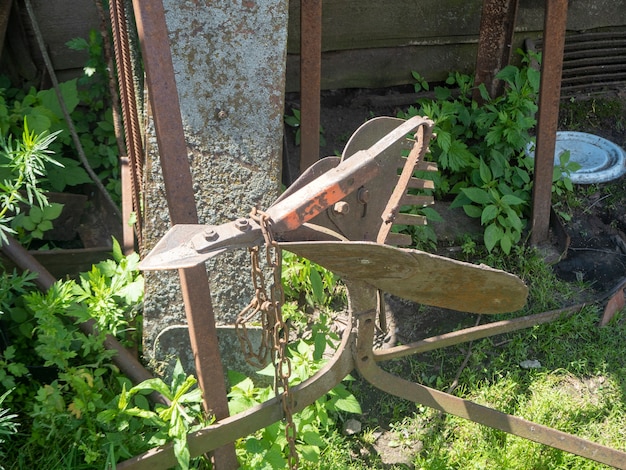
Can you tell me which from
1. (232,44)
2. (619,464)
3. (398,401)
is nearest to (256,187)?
(232,44)

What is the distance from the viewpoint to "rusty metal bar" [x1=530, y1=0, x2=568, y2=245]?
11.7ft

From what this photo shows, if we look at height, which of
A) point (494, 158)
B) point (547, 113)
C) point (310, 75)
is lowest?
point (494, 158)

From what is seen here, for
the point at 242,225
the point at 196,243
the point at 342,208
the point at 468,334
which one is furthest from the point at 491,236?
the point at 196,243

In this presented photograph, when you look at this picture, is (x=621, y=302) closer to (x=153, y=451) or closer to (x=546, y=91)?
(x=546, y=91)

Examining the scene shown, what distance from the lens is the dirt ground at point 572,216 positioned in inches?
137

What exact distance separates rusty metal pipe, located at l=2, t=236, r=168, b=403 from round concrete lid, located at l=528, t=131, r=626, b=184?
2.58 metres

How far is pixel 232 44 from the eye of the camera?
9.11 feet

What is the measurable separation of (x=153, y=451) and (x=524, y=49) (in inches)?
135

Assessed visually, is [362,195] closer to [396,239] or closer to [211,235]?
[396,239]

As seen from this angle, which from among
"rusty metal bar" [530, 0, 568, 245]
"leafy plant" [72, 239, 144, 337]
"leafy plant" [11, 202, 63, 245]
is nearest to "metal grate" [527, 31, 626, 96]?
"rusty metal bar" [530, 0, 568, 245]

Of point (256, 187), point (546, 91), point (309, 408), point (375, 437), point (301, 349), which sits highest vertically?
point (546, 91)

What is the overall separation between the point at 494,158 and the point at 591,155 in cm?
→ 94

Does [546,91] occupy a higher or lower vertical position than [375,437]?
higher

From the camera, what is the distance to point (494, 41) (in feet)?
13.6
